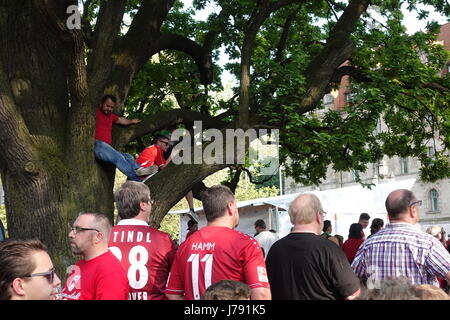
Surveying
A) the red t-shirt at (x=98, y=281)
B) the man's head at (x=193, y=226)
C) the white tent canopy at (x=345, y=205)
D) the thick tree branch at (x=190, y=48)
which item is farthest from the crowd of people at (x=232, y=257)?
the white tent canopy at (x=345, y=205)

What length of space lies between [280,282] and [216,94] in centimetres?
1378

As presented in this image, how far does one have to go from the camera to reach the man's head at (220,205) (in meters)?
4.87

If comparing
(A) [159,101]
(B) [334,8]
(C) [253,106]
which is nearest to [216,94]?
(A) [159,101]

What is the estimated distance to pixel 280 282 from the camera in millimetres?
4770

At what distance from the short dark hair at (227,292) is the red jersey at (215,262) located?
1.28 meters

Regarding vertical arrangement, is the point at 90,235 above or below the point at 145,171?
below

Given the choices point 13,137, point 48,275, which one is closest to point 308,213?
point 48,275

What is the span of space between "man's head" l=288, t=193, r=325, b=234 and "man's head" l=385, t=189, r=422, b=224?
672 mm

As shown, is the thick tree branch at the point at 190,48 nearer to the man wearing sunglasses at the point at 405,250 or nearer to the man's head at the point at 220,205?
the man's head at the point at 220,205

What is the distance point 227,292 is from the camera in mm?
3178

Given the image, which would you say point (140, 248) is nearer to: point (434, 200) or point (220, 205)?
point (220, 205)

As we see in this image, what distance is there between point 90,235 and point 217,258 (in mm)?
939

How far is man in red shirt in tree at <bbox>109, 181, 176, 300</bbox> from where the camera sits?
5121mm

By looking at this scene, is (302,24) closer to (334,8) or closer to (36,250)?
(334,8)
